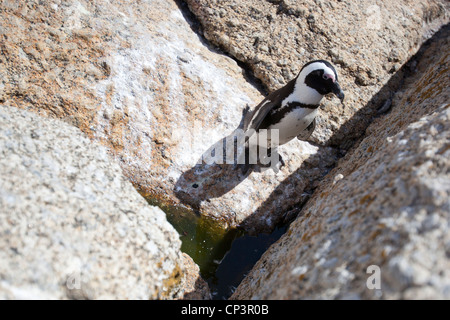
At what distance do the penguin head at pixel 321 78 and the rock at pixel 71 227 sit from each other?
2.31 m

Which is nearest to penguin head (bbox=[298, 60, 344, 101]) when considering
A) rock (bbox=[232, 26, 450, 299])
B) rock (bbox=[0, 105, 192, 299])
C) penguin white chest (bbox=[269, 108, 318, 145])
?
penguin white chest (bbox=[269, 108, 318, 145])

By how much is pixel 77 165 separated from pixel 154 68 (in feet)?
Answer: 6.81

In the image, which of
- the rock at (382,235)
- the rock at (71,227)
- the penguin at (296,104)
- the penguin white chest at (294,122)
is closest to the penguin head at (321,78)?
the penguin at (296,104)

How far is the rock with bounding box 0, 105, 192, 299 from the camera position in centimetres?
196

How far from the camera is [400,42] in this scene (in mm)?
5469

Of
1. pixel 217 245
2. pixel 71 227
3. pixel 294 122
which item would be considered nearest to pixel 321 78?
pixel 294 122

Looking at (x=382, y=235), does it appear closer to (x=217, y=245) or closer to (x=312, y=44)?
(x=217, y=245)

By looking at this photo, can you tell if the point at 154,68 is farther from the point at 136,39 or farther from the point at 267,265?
the point at 267,265

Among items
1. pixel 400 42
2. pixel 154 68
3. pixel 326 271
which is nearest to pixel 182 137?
pixel 154 68

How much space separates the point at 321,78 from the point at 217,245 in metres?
2.13

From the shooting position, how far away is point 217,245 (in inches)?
154

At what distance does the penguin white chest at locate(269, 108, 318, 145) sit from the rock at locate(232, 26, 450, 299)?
143cm

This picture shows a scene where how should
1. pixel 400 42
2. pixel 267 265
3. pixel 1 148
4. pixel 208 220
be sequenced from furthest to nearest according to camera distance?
1. pixel 400 42
2. pixel 208 220
3. pixel 267 265
4. pixel 1 148

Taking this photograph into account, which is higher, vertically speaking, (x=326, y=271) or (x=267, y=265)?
(x=326, y=271)
